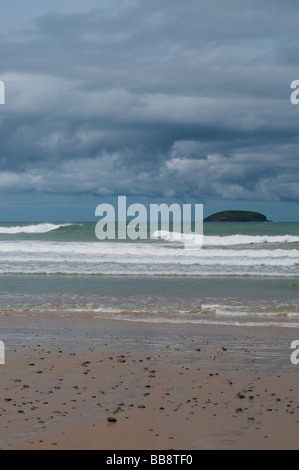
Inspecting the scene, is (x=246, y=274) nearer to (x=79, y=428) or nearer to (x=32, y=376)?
(x=32, y=376)

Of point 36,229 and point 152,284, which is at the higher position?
point 36,229

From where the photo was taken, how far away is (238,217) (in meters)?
108

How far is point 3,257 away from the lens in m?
28.3

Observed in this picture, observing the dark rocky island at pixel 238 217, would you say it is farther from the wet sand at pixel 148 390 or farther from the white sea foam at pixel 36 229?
the wet sand at pixel 148 390

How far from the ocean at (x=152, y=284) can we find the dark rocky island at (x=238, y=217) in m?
76.3

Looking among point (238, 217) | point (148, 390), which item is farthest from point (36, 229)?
point (238, 217)

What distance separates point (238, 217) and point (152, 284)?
91719 mm

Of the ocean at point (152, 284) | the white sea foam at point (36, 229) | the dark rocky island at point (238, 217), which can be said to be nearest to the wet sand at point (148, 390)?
the ocean at point (152, 284)

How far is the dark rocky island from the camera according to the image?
108 meters

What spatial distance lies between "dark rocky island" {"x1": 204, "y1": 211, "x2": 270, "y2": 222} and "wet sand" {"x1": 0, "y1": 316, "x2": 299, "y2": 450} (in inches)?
3880

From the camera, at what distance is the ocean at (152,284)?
13.1 meters

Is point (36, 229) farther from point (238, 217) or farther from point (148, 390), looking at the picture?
point (238, 217)

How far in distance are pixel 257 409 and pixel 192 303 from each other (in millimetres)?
8602

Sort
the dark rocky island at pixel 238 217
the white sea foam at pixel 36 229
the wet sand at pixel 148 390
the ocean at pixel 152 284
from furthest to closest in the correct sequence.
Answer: the dark rocky island at pixel 238 217 < the white sea foam at pixel 36 229 < the ocean at pixel 152 284 < the wet sand at pixel 148 390
